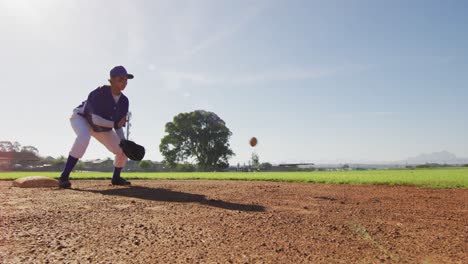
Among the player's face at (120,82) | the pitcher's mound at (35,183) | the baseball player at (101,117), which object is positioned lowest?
the pitcher's mound at (35,183)

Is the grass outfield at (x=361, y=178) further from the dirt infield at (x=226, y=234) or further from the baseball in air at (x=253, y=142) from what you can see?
the baseball in air at (x=253, y=142)

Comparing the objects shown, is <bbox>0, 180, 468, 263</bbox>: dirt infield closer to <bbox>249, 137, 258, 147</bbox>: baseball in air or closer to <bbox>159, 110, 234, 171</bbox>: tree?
<bbox>249, 137, 258, 147</bbox>: baseball in air

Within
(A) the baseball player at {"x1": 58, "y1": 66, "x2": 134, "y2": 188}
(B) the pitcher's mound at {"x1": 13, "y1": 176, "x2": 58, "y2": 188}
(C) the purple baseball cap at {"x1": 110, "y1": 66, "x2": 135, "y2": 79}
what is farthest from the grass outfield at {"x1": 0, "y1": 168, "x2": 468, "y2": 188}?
(C) the purple baseball cap at {"x1": 110, "y1": 66, "x2": 135, "y2": 79}

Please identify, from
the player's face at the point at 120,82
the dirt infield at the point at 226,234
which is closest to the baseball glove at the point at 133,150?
the player's face at the point at 120,82

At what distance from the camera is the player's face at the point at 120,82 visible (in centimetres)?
722

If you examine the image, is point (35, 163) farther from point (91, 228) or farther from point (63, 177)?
point (91, 228)

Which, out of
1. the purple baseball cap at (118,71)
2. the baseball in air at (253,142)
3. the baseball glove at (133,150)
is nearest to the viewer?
the baseball glove at (133,150)

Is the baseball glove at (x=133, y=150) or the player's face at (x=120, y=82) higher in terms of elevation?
the player's face at (x=120, y=82)

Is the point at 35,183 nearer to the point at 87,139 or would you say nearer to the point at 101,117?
the point at 87,139

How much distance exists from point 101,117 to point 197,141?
49528mm

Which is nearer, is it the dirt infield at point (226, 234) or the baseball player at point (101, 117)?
the dirt infield at point (226, 234)

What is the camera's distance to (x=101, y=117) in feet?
22.9

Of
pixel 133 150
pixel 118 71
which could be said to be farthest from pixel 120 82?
pixel 133 150

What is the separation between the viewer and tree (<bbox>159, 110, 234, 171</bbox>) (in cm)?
5475
